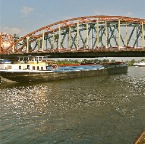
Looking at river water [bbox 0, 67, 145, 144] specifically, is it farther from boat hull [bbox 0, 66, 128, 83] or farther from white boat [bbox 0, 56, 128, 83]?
white boat [bbox 0, 56, 128, 83]

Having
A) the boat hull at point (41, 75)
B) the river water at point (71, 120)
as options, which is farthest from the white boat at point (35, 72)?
the river water at point (71, 120)

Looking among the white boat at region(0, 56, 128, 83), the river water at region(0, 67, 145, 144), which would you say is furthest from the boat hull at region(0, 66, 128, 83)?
the river water at region(0, 67, 145, 144)

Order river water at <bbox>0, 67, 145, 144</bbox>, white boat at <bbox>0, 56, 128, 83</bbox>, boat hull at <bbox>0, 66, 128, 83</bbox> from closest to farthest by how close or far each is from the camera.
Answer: river water at <bbox>0, 67, 145, 144</bbox> → boat hull at <bbox>0, 66, 128, 83</bbox> → white boat at <bbox>0, 56, 128, 83</bbox>

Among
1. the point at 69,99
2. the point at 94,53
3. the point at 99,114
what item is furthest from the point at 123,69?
the point at 99,114

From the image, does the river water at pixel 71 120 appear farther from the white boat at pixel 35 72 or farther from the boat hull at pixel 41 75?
the white boat at pixel 35 72

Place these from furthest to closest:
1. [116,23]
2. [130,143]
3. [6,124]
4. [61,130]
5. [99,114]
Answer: [116,23] → [99,114] → [6,124] → [61,130] → [130,143]

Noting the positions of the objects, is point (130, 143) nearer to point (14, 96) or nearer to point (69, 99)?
point (69, 99)

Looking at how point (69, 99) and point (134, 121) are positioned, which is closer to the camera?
point (134, 121)

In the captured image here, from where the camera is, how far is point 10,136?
18.9 metres

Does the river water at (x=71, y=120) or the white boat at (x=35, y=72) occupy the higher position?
the white boat at (x=35, y=72)

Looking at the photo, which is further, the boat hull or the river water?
the boat hull

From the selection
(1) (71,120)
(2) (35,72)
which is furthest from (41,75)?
(1) (71,120)

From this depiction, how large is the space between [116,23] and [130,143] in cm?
7618

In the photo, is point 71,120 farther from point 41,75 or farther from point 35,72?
point 41,75
